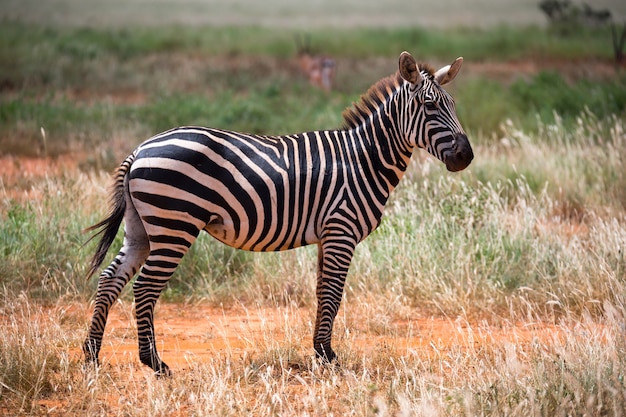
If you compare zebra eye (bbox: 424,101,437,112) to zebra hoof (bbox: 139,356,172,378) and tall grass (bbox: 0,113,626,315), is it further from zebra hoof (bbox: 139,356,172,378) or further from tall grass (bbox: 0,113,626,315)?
zebra hoof (bbox: 139,356,172,378)

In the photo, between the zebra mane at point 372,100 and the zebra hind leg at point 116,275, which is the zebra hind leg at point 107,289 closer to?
the zebra hind leg at point 116,275

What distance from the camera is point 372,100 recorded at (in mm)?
6660

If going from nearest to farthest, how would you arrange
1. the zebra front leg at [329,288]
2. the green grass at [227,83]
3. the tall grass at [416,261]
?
the zebra front leg at [329,288]
the tall grass at [416,261]
the green grass at [227,83]

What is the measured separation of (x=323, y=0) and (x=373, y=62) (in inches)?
2784

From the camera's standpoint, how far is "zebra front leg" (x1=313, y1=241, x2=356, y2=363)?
20.1 ft

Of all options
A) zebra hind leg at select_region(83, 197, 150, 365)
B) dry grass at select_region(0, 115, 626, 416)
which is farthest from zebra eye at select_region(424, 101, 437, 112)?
zebra hind leg at select_region(83, 197, 150, 365)

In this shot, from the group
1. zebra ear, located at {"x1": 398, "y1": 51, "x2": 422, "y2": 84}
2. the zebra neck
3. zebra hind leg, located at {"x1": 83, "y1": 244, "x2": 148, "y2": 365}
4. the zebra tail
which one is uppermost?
zebra ear, located at {"x1": 398, "y1": 51, "x2": 422, "y2": 84}

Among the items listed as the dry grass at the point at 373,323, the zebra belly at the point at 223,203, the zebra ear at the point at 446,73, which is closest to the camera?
the dry grass at the point at 373,323

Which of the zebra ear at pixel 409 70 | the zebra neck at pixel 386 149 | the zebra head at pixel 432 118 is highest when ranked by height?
the zebra ear at pixel 409 70

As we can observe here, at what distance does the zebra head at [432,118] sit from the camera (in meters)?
6.05

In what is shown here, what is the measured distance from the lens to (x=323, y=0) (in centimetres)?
10225

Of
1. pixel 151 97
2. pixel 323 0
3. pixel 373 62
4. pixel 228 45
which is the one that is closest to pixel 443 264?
pixel 151 97

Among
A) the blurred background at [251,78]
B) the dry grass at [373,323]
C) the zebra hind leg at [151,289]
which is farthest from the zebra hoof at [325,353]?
the blurred background at [251,78]

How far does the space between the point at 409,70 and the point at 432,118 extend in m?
0.40
